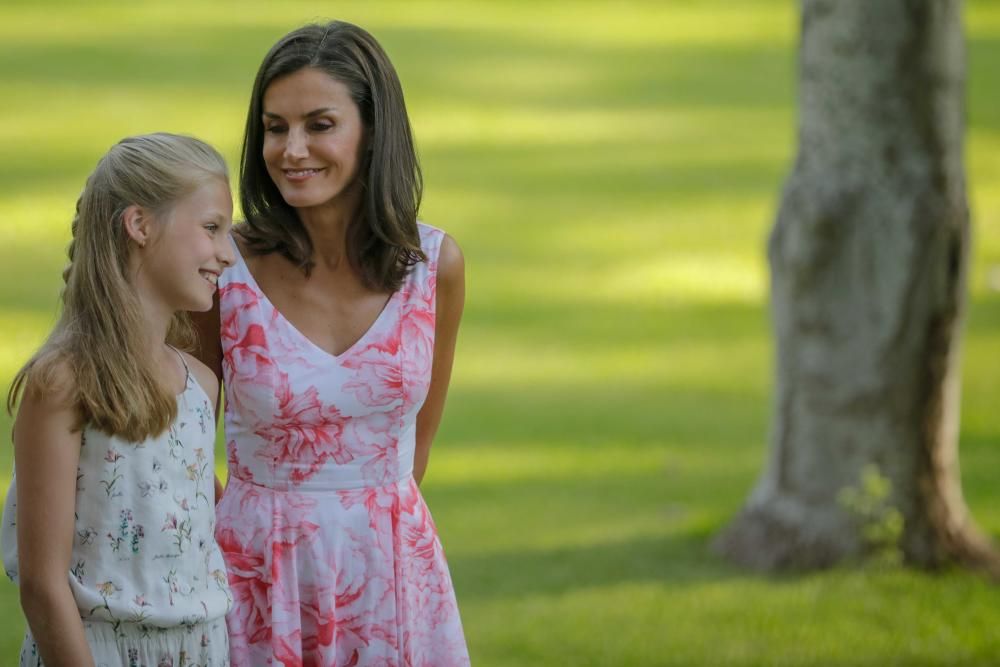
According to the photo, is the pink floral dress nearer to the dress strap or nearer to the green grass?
the dress strap

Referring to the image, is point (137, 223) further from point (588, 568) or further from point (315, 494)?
point (588, 568)

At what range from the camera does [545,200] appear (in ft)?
28.7

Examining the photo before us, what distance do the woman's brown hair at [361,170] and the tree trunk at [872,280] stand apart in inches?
93.1

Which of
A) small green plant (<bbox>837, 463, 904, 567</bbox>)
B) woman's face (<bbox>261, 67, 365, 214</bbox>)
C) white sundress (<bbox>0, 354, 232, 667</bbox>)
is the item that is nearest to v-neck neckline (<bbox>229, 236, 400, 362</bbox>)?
woman's face (<bbox>261, 67, 365, 214</bbox>)

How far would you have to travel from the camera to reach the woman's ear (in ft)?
6.73

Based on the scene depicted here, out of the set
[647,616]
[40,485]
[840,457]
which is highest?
[40,485]

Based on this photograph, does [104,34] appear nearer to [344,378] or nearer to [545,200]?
[545,200]

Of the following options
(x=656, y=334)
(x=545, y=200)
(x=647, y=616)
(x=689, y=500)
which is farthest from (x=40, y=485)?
(x=545, y=200)

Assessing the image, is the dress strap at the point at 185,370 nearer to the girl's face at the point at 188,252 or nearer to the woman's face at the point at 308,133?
the girl's face at the point at 188,252

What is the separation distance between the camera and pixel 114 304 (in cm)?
203

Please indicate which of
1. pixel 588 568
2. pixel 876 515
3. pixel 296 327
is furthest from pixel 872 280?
pixel 296 327

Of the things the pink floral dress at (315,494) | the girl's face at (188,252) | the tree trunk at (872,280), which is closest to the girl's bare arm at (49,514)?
the girl's face at (188,252)

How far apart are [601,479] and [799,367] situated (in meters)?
1.20

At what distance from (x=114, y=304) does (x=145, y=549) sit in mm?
344
